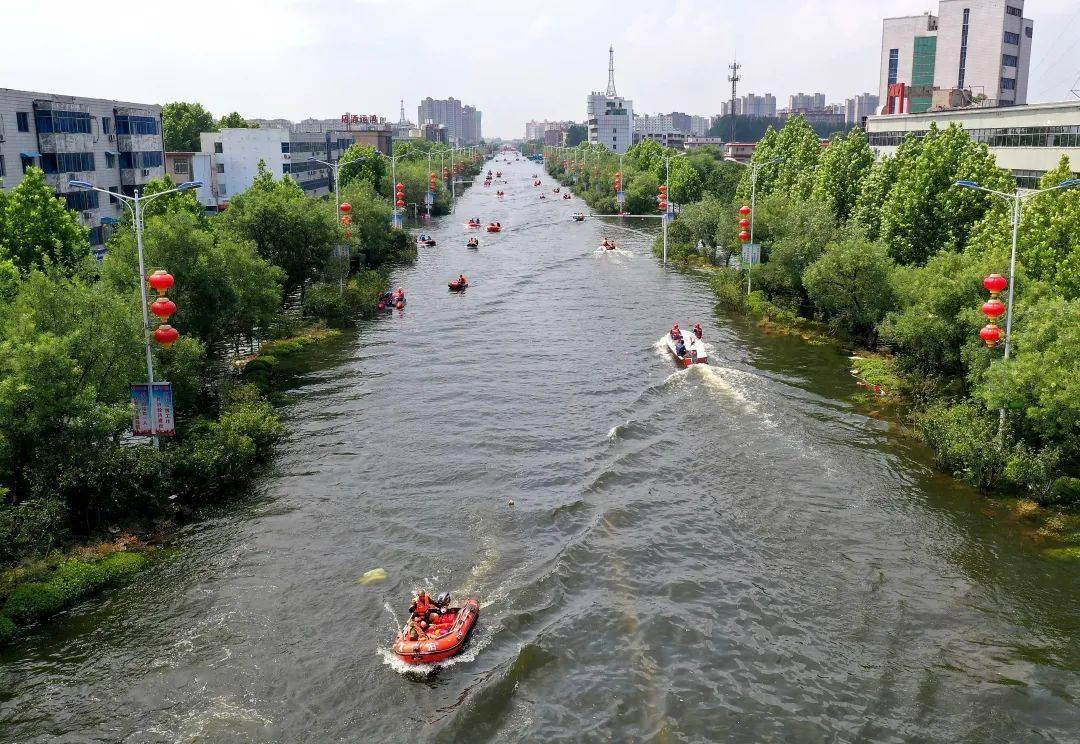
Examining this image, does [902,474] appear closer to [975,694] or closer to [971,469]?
[971,469]

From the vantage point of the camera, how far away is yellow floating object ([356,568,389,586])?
25.4 meters

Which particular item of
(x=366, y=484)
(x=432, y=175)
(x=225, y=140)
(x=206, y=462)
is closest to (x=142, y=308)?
(x=206, y=462)

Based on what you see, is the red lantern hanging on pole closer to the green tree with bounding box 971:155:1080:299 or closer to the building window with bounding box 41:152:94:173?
the green tree with bounding box 971:155:1080:299

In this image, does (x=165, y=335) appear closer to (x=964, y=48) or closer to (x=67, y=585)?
(x=67, y=585)

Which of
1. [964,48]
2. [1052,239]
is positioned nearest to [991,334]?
[1052,239]

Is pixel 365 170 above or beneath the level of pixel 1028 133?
beneath

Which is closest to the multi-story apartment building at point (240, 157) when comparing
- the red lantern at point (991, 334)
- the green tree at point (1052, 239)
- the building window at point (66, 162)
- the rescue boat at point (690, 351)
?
the building window at point (66, 162)

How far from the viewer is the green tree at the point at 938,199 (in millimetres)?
46188

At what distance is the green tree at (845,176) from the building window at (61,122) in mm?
53168

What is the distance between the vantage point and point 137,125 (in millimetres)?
72812

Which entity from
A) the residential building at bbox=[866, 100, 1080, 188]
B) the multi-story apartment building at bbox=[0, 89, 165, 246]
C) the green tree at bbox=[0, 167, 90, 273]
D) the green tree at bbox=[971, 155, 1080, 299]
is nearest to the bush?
the green tree at bbox=[0, 167, 90, 273]

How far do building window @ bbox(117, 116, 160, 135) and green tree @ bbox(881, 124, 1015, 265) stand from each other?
2297 inches

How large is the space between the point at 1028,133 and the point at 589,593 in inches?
1865

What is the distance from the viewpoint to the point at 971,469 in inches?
1200
